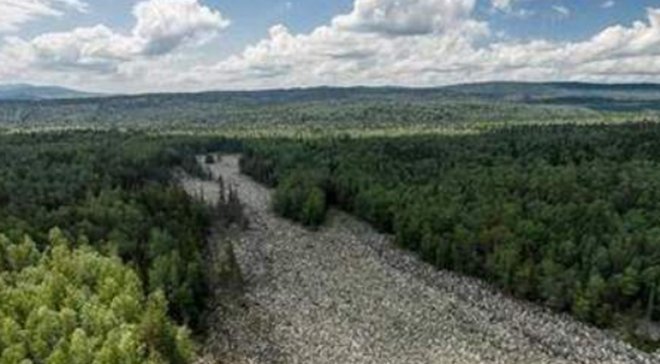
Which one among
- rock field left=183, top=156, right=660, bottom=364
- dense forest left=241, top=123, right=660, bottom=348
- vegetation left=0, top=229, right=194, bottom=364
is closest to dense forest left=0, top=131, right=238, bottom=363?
vegetation left=0, top=229, right=194, bottom=364

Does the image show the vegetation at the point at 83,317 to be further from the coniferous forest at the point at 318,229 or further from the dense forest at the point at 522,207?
the dense forest at the point at 522,207

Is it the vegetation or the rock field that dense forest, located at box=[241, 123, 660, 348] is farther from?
the vegetation

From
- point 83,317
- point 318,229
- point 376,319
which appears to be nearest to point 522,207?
point 318,229

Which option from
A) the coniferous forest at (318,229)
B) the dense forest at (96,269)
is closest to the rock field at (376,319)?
the coniferous forest at (318,229)

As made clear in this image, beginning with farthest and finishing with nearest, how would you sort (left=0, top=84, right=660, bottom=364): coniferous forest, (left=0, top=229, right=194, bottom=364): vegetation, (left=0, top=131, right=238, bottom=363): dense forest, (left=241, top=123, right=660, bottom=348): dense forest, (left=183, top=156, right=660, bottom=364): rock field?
(left=241, top=123, right=660, bottom=348): dense forest
(left=183, top=156, right=660, bottom=364): rock field
(left=0, top=84, right=660, bottom=364): coniferous forest
(left=0, top=131, right=238, bottom=363): dense forest
(left=0, top=229, right=194, bottom=364): vegetation

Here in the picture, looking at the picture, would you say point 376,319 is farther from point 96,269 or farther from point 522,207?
point 522,207

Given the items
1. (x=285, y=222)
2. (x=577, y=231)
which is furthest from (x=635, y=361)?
(x=285, y=222)
